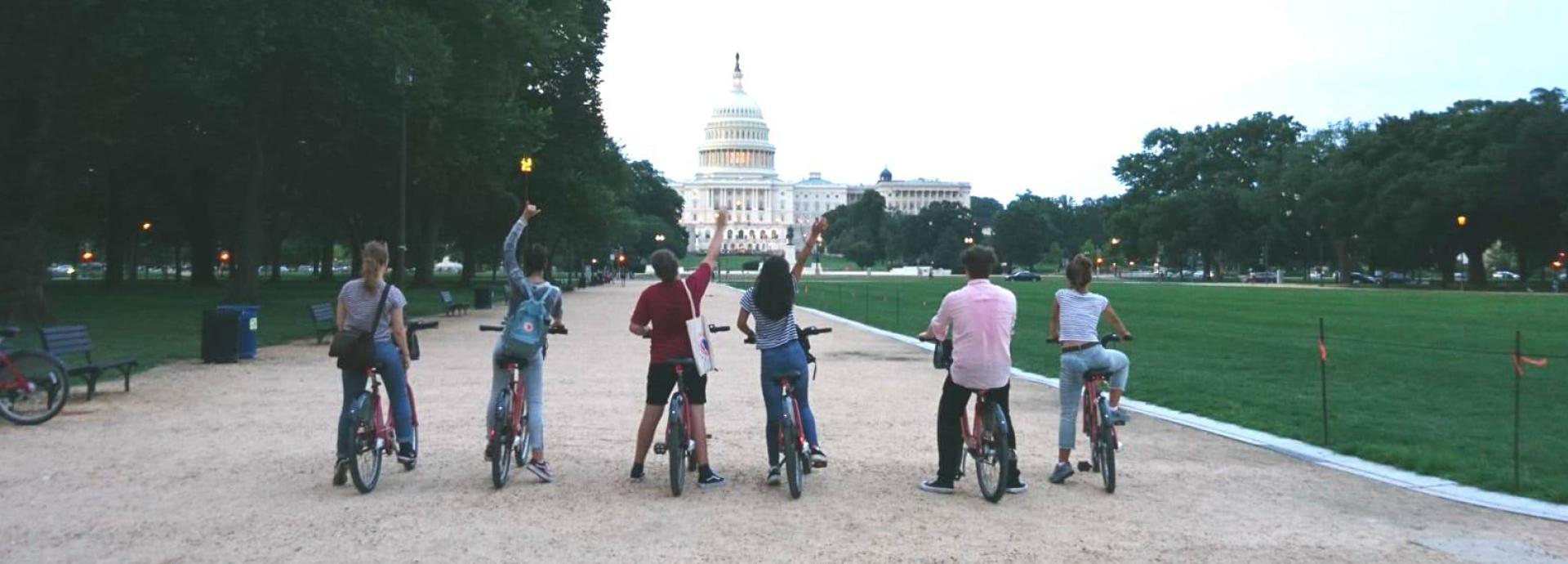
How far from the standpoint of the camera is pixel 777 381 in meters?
9.33

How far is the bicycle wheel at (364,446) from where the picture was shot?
9211mm

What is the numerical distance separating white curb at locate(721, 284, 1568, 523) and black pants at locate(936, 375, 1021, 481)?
3020 mm

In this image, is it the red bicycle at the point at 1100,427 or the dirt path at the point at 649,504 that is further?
the red bicycle at the point at 1100,427

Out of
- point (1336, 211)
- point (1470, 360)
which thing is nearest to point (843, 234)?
point (1336, 211)

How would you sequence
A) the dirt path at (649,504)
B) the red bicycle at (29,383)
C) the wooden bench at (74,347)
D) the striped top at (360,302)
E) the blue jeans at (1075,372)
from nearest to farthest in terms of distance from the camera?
the dirt path at (649,504) → the striped top at (360,302) → the blue jeans at (1075,372) → the red bicycle at (29,383) → the wooden bench at (74,347)

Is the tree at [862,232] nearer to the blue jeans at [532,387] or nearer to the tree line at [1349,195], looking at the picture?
the tree line at [1349,195]

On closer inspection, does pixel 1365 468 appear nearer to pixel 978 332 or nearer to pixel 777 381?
pixel 978 332

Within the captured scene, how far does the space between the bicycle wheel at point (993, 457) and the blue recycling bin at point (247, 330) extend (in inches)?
597

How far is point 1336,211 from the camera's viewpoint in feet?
276

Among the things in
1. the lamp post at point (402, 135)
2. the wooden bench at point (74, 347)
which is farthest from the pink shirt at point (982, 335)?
the lamp post at point (402, 135)

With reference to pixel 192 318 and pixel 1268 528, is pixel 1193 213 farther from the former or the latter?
pixel 1268 528

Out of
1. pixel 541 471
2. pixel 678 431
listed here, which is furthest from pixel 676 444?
pixel 541 471

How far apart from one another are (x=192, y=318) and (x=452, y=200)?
18.7 meters

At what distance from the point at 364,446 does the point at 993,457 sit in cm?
429
